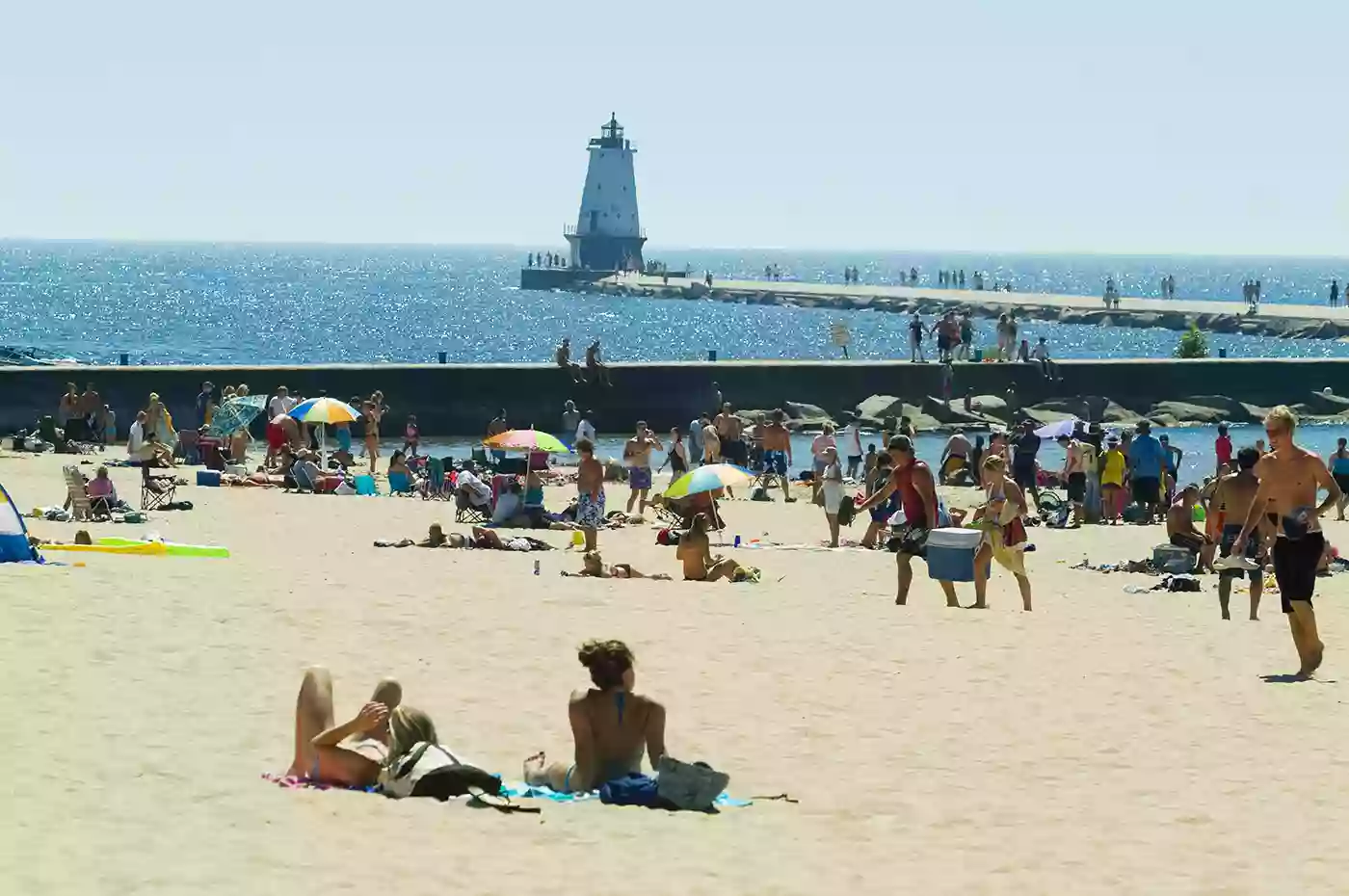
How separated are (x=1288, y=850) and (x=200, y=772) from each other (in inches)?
155

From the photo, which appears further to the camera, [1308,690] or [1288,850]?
[1308,690]

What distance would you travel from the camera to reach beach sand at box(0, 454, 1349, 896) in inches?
269

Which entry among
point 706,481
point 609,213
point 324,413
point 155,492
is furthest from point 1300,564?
point 609,213

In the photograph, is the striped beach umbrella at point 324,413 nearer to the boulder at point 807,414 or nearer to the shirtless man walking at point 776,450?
the shirtless man walking at point 776,450

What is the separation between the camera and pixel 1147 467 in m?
20.7

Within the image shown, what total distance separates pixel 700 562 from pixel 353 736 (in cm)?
688

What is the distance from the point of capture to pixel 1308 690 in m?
10.4

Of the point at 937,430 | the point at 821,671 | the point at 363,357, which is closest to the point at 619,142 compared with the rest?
the point at 363,357

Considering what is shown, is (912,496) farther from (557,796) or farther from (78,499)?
(78,499)

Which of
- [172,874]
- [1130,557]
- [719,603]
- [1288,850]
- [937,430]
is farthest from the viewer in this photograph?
[937,430]

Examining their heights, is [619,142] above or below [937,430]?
above

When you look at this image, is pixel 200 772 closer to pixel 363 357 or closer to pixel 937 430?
pixel 937 430

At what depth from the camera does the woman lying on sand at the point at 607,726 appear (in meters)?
7.74

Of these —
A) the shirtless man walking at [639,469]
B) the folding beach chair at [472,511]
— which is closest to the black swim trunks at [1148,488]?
the shirtless man walking at [639,469]
